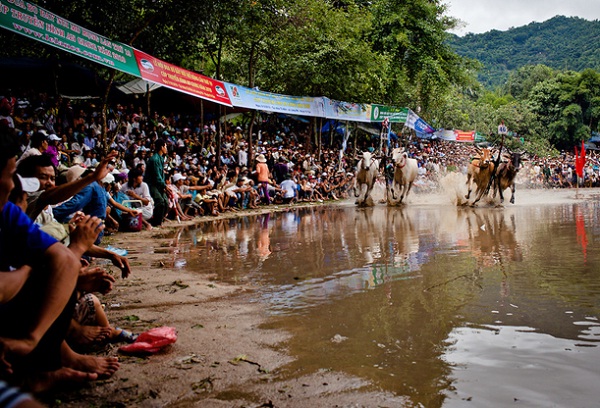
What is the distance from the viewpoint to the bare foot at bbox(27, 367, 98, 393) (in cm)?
296

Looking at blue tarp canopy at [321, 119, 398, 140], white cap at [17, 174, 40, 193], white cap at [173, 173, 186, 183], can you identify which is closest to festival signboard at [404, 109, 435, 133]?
blue tarp canopy at [321, 119, 398, 140]

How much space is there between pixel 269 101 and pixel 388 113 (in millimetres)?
9319

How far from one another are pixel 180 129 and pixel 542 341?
750 inches

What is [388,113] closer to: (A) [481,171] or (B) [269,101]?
(B) [269,101]

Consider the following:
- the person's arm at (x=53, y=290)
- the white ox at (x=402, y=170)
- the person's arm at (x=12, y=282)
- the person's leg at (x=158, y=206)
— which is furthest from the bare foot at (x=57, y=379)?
the white ox at (x=402, y=170)

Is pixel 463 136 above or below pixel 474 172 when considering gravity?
above

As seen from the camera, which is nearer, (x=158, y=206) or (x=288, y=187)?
(x=158, y=206)

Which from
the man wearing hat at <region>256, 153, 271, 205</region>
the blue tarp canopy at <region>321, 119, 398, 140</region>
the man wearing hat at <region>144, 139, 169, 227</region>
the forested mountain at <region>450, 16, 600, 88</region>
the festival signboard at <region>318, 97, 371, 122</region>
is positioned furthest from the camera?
the forested mountain at <region>450, 16, 600, 88</region>

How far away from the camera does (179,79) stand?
52.2ft

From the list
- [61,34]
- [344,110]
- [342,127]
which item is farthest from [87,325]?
[342,127]

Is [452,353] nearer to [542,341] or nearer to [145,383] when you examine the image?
[542,341]

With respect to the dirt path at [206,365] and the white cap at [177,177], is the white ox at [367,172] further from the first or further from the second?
the dirt path at [206,365]

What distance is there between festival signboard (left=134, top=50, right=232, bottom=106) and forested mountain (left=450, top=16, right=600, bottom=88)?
11448 cm

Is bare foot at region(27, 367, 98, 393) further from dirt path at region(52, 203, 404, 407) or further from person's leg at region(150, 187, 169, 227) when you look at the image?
person's leg at region(150, 187, 169, 227)
